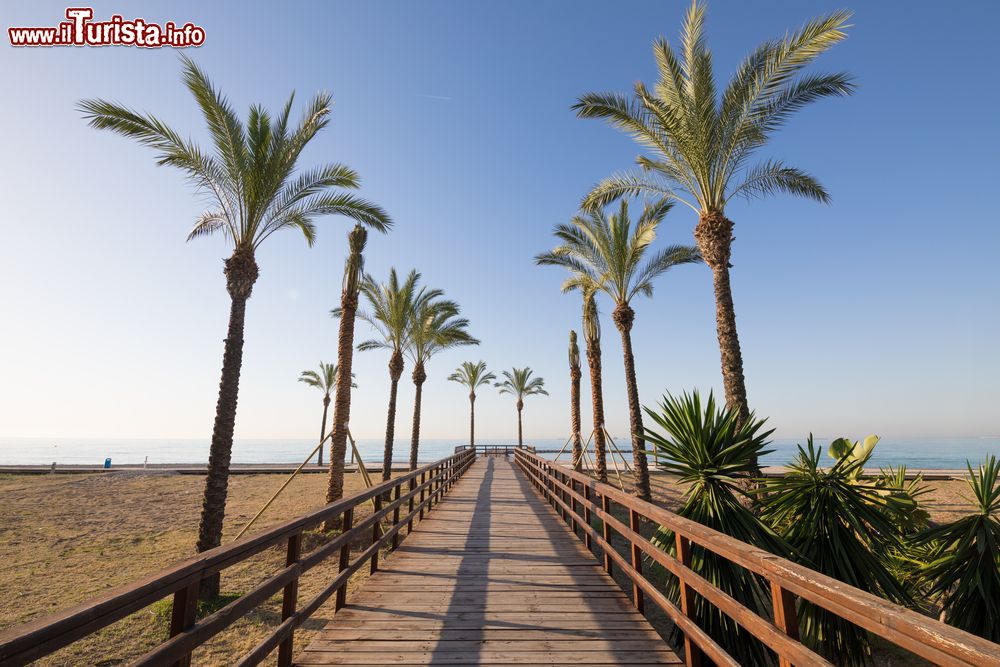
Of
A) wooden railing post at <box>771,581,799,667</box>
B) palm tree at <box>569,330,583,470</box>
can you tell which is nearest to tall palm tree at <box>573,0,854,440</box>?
wooden railing post at <box>771,581,799,667</box>

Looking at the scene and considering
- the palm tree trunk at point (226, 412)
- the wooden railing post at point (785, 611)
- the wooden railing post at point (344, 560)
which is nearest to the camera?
the wooden railing post at point (785, 611)

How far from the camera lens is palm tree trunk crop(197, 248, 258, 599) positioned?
28.9 ft

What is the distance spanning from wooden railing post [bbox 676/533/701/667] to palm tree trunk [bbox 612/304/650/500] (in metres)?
11.2

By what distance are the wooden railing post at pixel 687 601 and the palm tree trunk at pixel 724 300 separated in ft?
18.8

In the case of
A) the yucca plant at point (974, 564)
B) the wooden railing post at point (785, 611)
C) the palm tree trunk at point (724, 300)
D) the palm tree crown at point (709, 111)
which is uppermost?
the palm tree crown at point (709, 111)

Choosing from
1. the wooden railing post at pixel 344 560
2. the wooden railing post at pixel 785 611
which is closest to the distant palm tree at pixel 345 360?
the wooden railing post at pixel 344 560

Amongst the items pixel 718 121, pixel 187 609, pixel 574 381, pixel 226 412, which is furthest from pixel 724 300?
pixel 574 381

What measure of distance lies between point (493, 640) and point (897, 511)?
486cm

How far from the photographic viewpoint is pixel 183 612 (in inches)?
92.7

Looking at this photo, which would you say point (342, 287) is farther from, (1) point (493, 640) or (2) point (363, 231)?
(1) point (493, 640)

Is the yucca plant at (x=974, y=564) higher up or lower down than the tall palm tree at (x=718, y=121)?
lower down

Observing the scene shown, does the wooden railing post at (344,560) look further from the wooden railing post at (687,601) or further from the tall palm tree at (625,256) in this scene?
the tall palm tree at (625,256)

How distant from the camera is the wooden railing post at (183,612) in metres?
2.30

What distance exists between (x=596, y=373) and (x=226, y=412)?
14.6m
